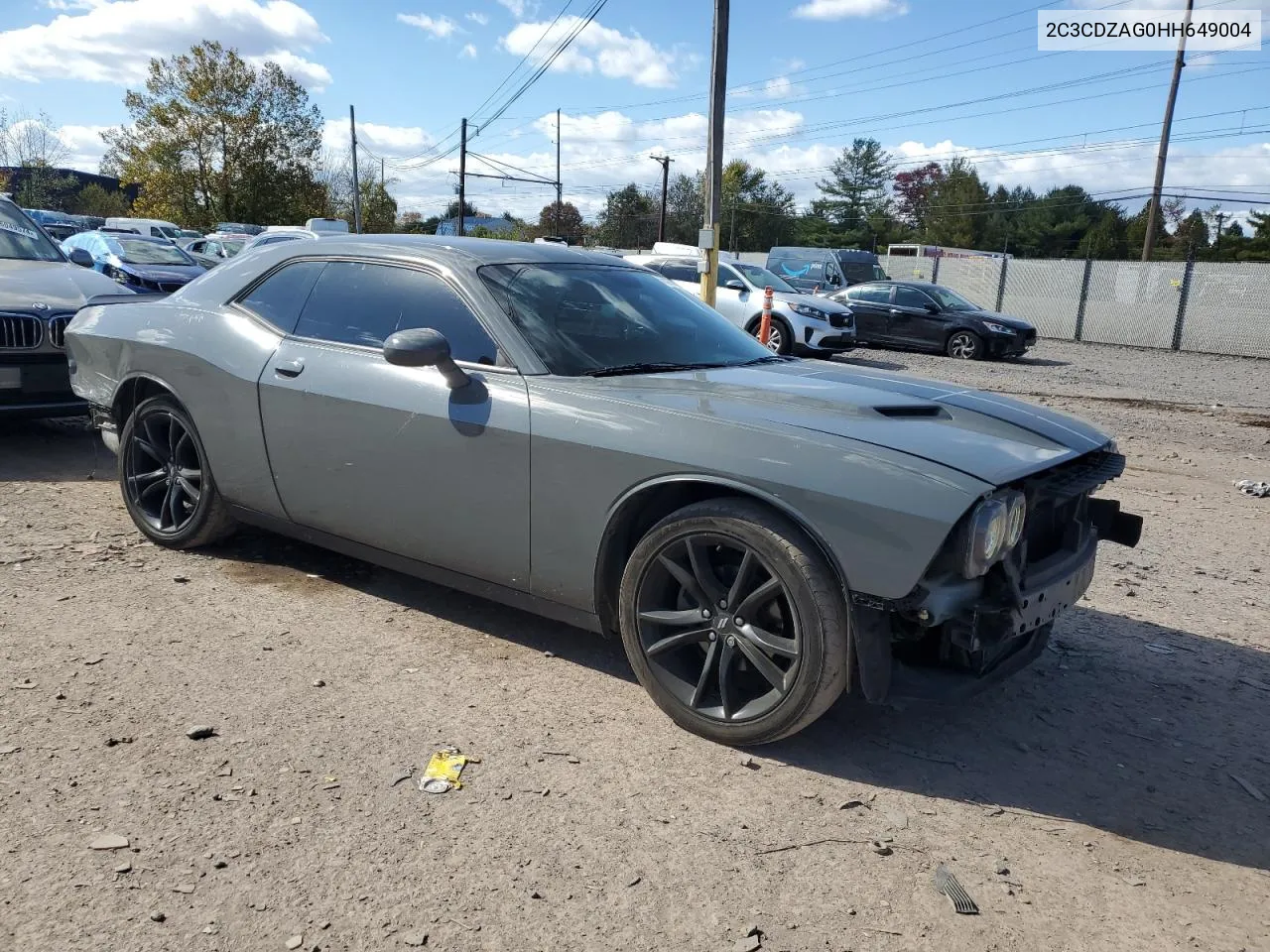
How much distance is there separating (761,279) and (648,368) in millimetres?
15057

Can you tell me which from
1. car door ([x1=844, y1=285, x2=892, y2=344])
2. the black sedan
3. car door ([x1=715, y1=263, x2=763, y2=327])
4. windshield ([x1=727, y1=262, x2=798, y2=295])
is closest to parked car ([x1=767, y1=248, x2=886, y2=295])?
car door ([x1=844, y1=285, x2=892, y2=344])

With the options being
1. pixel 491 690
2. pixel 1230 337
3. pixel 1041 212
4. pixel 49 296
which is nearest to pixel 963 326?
pixel 1230 337

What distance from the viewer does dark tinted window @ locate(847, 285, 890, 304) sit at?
20344 mm

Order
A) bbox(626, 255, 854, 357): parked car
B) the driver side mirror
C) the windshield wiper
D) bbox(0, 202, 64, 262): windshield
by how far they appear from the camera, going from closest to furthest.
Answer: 1. the driver side mirror
2. the windshield wiper
3. bbox(0, 202, 64, 262): windshield
4. bbox(626, 255, 854, 357): parked car

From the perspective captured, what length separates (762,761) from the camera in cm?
306

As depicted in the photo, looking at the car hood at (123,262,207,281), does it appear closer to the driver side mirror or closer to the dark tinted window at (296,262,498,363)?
the dark tinted window at (296,262,498,363)

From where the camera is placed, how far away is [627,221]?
247 ft

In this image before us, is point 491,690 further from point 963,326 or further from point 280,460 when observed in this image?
point 963,326

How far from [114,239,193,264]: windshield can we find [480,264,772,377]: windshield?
46.1 feet

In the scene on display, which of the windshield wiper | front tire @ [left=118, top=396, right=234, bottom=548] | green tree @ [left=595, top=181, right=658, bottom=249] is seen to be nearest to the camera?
the windshield wiper

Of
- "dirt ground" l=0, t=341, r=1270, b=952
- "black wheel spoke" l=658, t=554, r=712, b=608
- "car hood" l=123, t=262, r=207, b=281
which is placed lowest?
"dirt ground" l=0, t=341, r=1270, b=952

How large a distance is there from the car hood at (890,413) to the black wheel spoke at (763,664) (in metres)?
0.68

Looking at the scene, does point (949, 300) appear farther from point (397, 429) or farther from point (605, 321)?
point (397, 429)

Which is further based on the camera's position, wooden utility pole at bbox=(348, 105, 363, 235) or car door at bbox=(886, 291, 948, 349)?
wooden utility pole at bbox=(348, 105, 363, 235)
